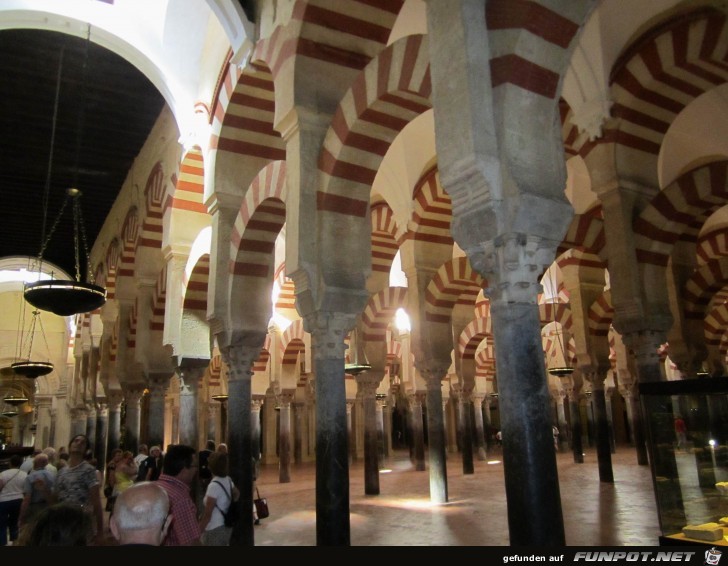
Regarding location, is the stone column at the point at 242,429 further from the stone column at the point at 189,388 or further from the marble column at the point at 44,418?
the marble column at the point at 44,418

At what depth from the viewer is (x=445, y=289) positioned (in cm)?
706

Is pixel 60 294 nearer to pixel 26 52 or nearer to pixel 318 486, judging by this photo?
pixel 318 486

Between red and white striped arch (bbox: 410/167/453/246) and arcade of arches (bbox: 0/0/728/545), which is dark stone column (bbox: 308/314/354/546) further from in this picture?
red and white striped arch (bbox: 410/167/453/246)

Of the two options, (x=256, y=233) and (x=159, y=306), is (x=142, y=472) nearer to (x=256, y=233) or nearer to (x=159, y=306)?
(x=256, y=233)

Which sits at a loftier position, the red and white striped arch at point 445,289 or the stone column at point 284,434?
the red and white striped arch at point 445,289

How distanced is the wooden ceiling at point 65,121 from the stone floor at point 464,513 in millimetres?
4603

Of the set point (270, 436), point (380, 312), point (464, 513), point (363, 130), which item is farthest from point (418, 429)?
point (363, 130)

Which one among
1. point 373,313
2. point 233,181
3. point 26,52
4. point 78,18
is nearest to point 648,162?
point 233,181

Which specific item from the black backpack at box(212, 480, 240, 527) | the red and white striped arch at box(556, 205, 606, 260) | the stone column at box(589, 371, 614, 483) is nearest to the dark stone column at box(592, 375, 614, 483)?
the stone column at box(589, 371, 614, 483)

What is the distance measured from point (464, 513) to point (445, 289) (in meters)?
2.56

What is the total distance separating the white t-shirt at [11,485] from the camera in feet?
14.6

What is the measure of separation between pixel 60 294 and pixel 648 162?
547 centimetres

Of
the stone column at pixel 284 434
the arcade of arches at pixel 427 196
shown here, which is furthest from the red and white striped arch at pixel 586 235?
the stone column at pixel 284 434

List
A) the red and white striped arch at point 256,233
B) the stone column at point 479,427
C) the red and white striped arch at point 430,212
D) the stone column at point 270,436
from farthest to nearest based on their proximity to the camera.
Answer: the stone column at point 270,436 < the stone column at point 479,427 < the red and white striped arch at point 430,212 < the red and white striped arch at point 256,233
